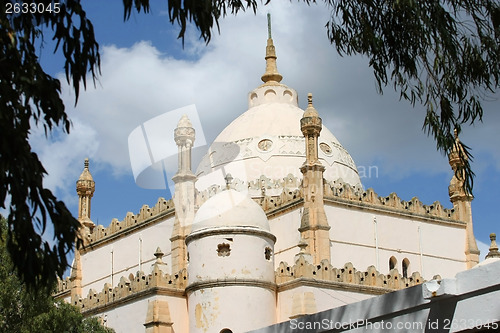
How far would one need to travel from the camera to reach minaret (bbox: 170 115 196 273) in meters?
35.9

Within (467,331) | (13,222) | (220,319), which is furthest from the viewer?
(220,319)

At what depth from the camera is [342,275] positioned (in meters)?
32.1

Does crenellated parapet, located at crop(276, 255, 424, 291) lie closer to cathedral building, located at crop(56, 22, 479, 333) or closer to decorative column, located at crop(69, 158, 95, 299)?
cathedral building, located at crop(56, 22, 479, 333)

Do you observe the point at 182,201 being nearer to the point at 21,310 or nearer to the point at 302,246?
the point at 302,246

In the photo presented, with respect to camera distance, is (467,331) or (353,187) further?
(353,187)

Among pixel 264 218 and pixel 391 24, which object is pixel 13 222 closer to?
pixel 391 24

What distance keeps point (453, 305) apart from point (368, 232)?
2136 cm

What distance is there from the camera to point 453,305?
559 inches

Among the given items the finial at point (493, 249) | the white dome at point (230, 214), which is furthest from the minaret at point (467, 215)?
the white dome at point (230, 214)

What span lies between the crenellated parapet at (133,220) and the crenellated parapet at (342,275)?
7.20m

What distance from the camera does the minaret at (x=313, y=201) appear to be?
33312mm

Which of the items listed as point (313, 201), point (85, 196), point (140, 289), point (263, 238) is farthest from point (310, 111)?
point (85, 196)

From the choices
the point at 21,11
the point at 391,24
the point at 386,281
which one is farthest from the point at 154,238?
the point at 21,11

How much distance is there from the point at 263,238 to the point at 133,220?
1011 cm
